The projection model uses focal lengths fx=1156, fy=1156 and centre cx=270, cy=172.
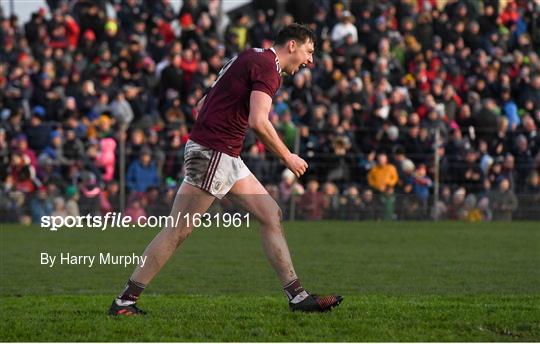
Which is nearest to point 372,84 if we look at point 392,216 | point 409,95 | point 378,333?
point 409,95

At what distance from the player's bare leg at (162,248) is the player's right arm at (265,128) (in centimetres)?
63

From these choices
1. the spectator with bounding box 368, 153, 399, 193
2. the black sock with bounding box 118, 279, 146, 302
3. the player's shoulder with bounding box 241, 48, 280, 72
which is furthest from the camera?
the spectator with bounding box 368, 153, 399, 193

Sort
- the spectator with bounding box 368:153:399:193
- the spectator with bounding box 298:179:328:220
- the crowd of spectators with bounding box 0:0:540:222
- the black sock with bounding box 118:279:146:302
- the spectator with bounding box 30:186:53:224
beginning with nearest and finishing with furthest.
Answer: the black sock with bounding box 118:279:146:302, the spectator with bounding box 30:186:53:224, the crowd of spectators with bounding box 0:0:540:222, the spectator with bounding box 298:179:328:220, the spectator with bounding box 368:153:399:193

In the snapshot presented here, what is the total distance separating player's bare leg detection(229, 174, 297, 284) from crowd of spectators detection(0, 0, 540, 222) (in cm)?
1118

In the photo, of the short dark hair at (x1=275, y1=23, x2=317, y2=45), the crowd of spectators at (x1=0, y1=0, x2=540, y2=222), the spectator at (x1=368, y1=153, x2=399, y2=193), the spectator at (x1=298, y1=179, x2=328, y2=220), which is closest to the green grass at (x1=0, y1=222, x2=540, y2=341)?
the spectator at (x1=298, y1=179, x2=328, y2=220)

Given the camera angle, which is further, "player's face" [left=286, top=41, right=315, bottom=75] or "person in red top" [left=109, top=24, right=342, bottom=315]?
"player's face" [left=286, top=41, right=315, bottom=75]

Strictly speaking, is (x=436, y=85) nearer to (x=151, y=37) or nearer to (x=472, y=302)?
(x=151, y=37)

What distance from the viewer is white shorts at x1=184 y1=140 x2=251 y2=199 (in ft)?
25.1

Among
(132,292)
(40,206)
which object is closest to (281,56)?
(132,292)

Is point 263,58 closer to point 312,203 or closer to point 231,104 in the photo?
point 231,104

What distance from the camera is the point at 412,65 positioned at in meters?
24.1

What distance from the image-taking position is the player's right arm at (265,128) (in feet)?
24.0

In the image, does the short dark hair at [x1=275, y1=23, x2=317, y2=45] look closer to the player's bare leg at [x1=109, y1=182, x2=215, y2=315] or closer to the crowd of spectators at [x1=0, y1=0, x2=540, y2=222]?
the player's bare leg at [x1=109, y1=182, x2=215, y2=315]

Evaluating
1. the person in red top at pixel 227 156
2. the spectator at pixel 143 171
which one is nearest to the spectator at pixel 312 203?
the spectator at pixel 143 171
